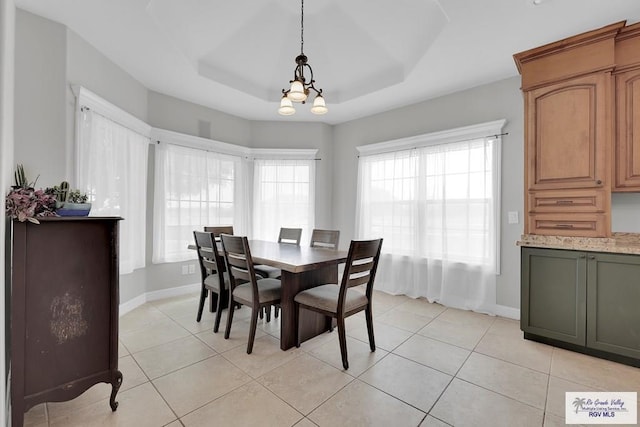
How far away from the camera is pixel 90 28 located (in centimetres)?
253

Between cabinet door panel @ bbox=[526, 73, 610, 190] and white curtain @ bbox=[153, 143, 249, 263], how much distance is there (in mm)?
3715

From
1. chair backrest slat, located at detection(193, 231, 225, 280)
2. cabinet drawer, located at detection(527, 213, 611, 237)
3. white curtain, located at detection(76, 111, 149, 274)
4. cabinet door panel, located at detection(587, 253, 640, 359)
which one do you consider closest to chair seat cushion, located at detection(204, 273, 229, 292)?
chair backrest slat, located at detection(193, 231, 225, 280)

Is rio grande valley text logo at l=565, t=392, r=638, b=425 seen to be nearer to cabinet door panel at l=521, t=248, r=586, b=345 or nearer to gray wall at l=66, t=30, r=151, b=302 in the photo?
cabinet door panel at l=521, t=248, r=586, b=345

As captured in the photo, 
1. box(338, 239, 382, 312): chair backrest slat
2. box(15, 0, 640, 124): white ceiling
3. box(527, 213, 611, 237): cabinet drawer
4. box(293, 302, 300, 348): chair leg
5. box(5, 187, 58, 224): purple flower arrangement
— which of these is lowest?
box(293, 302, 300, 348): chair leg

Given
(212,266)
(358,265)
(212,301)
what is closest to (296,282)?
(358,265)

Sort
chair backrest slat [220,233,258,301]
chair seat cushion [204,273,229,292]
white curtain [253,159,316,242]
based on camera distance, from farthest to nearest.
Answer: white curtain [253,159,316,242]
chair seat cushion [204,273,229,292]
chair backrest slat [220,233,258,301]

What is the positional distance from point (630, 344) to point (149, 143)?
507 cm

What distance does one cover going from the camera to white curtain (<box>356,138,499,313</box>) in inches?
132

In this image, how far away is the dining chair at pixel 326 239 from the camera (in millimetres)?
3242

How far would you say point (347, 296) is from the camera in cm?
230

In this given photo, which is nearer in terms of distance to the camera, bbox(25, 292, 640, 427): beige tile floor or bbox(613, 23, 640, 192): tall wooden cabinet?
bbox(25, 292, 640, 427): beige tile floor

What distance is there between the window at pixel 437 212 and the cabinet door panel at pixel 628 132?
0.97 metres

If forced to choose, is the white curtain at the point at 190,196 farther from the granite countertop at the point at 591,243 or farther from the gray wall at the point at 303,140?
the granite countertop at the point at 591,243

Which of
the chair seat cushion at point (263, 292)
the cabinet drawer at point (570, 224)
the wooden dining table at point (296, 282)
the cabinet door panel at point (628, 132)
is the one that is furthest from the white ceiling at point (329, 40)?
the chair seat cushion at point (263, 292)
